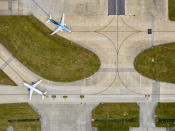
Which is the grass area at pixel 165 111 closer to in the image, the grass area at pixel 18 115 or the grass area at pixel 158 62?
the grass area at pixel 158 62

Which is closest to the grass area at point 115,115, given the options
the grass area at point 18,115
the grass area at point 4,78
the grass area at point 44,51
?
the grass area at point 44,51

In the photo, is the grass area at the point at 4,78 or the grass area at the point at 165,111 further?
the grass area at the point at 165,111

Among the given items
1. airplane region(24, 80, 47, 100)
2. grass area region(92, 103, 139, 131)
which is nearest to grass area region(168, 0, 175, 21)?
grass area region(92, 103, 139, 131)

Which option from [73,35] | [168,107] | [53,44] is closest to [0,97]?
[53,44]

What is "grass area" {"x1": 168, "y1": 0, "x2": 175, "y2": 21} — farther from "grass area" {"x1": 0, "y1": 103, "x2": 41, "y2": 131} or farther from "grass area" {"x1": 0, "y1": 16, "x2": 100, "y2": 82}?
"grass area" {"x1": 0, "y1": 103, "x2": 41, "y2": 131}

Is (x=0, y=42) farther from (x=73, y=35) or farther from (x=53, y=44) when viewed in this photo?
(x=73, y=35)

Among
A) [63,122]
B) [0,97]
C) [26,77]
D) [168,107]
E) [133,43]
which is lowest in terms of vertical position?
[63,122]
